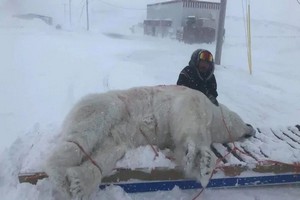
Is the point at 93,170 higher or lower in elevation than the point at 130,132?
lower

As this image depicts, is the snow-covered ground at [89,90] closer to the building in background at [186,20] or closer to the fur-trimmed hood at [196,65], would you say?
the fur-trimmed hood at [196,65]

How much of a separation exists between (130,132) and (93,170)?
0.76 m

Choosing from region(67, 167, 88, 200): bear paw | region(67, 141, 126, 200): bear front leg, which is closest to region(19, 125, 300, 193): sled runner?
region(67, 141, 126, 200): bear front leg

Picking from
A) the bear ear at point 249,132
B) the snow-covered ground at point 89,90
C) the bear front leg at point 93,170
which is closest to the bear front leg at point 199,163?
the snow-covered ground at point 89,90

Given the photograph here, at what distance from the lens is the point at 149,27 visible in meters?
31.7

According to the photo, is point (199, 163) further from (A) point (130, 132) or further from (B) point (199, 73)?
(B) point (199, 73)

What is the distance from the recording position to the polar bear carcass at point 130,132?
114 inches

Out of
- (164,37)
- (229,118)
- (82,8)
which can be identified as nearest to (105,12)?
(82,8)

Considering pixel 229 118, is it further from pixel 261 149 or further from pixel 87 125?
pixel 87 125

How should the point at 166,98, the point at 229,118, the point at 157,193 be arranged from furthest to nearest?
1. the point at 229,118
2. the point at 166,98
3. the point at 157,193

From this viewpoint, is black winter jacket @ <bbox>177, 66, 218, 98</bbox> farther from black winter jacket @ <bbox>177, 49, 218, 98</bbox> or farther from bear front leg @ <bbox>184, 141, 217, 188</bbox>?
bear front leg @ <bbox>184, 141, 217, 188</bbox>

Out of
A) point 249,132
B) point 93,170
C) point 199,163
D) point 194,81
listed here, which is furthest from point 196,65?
point 93,170

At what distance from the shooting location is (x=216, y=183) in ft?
11.7

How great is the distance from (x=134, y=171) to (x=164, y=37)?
977 inches
